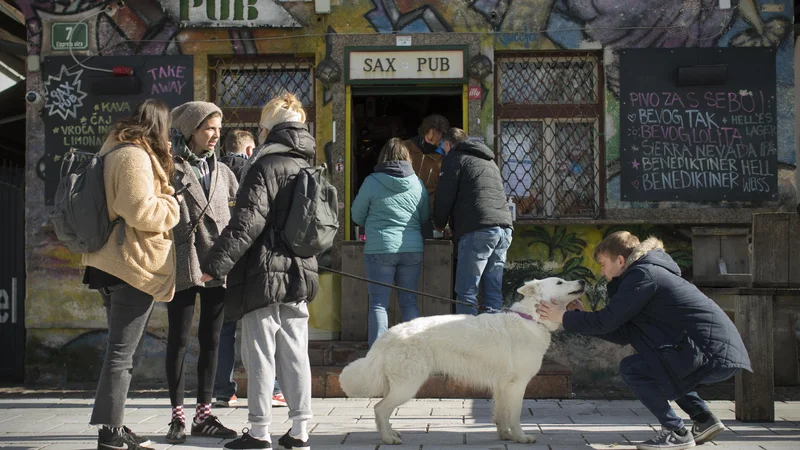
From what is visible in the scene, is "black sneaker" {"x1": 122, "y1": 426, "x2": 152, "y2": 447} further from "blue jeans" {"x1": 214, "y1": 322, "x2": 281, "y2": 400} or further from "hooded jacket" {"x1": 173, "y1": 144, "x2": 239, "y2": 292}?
"blue jeans" {"x1": 214, "y1": 322, "x2": 281, "y2": 400}

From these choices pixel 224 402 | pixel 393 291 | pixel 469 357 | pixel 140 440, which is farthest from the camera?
pixel 393 291

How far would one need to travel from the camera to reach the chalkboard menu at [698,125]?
8.70m

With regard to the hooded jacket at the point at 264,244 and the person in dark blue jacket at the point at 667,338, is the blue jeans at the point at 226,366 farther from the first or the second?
the person in dark blue jacket at the point at 667,338

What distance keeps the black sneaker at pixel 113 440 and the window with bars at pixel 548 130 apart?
5.10 m

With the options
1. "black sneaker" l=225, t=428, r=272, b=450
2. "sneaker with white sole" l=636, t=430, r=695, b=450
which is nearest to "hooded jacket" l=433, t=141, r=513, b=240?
"sneaker with white sole" l=636, t=430, r=695, b=450

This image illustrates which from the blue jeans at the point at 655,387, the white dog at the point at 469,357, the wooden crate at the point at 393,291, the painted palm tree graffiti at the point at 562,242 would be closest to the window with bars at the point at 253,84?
the wooden crate at the point at 393,291

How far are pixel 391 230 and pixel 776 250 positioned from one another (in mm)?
2949

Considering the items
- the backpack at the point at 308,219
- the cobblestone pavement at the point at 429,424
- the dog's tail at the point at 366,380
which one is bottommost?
the cobblestone pavement at the point at 429,424

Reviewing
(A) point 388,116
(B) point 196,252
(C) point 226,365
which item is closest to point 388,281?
(C) point 226,365

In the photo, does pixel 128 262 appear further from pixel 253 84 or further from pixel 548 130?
pixel 548 130

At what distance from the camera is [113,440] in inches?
189

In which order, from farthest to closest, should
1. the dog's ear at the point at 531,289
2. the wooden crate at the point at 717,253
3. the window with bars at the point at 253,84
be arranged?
the window with bars at the point at 253,84 < the wooden crate at the point at 717,253 < the dog's ear at the point at 531,289

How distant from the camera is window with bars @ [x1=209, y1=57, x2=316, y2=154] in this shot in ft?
30.1

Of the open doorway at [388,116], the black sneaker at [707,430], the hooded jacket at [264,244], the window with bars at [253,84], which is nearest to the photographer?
the hooded jacket at [264,244]
